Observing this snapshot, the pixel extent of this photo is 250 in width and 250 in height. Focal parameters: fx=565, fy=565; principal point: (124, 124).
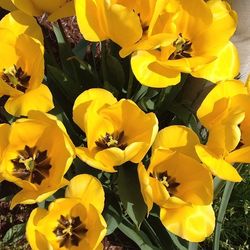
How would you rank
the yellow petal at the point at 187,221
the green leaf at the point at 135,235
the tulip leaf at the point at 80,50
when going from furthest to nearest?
the tulip leaf at the point at 80,50, the green leaf at the point at 135,235, the yellow petal at the point at 187,221

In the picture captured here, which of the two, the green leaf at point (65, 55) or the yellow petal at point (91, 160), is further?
the green leaf at point (65, 55)

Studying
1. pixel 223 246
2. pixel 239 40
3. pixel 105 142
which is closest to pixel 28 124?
pixel 105 142

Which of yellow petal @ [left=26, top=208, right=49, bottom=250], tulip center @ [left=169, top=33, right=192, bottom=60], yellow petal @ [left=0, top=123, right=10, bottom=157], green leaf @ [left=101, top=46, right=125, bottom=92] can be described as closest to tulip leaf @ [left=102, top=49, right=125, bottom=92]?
green leaf @ [left=101, top=46, right=125, bottom=92]

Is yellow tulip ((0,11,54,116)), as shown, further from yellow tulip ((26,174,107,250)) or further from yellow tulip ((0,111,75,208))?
yellow tulip ((26,174,107,250))

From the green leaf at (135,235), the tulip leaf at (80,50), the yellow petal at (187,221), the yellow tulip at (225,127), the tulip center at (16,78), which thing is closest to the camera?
the yellow tulip at (225,127)

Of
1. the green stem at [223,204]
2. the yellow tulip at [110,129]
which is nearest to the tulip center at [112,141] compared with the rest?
the yellow tulip at [110,129]

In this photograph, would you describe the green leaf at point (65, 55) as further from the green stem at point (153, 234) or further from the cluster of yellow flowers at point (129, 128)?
the green stem at point (153, 234)
